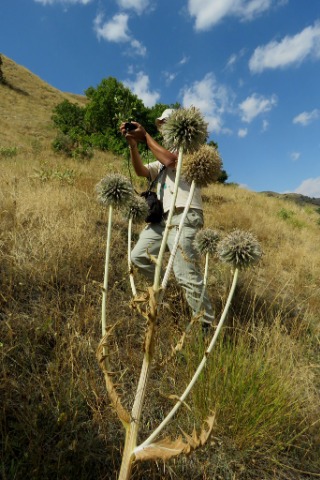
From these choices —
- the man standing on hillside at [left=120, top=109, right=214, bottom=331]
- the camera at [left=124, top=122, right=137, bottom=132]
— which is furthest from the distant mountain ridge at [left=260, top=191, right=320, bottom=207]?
the camera at [left=124, top=122, right=137, bottom=132]

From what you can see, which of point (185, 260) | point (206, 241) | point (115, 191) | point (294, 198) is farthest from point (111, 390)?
point (294, 198)

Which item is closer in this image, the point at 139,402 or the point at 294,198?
the point at 139,402

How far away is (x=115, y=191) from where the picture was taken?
91.0 inches

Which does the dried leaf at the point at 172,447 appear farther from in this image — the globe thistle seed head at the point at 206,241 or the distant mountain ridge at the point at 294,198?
the distant mountain ridge at the point at 294,198

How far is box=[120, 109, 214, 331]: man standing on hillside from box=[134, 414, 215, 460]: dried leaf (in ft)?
4.88

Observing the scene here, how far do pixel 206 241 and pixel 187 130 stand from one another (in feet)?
5.19

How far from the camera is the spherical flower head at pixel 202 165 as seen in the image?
204cm

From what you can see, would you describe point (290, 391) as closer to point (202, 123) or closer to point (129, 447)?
point (129, 447)

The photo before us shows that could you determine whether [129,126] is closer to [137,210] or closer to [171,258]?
[137,210]

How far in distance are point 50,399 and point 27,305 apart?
1.21 m

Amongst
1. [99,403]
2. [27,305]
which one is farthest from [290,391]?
[27,305]

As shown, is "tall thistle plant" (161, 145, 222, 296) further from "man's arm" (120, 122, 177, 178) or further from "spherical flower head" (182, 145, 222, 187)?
"man's arm" (120, 122, 177, 178)

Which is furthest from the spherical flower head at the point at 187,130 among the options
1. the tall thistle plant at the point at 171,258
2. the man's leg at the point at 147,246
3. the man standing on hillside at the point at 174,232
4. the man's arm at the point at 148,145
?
the man's leg at the point at 147,246

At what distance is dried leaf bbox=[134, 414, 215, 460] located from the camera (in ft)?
4.33
